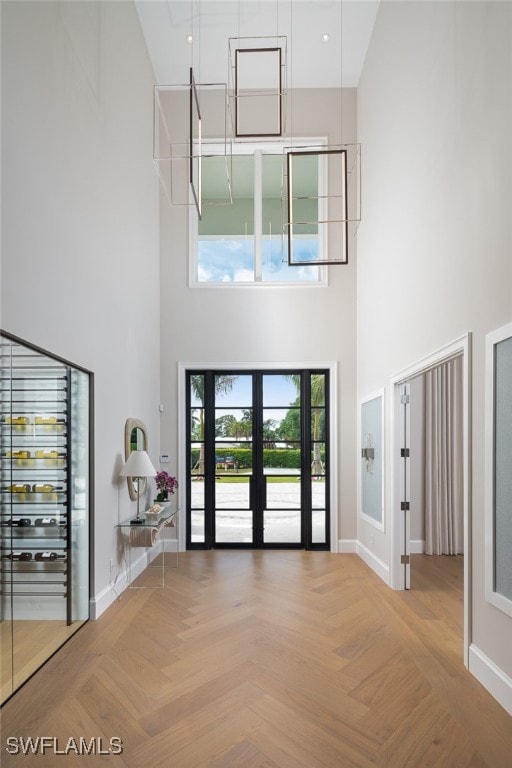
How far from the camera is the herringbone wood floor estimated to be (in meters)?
2.98

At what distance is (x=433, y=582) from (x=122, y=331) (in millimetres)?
4403

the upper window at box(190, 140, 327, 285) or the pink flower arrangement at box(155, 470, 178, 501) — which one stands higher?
the upper window at box(190, 140, 327, 285)

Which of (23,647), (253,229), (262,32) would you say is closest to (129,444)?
(23,647)

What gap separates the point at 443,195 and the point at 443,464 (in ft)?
13.9

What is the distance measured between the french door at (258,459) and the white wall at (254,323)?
0.27 metres

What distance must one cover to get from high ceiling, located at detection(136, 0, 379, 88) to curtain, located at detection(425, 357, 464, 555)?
4.51m

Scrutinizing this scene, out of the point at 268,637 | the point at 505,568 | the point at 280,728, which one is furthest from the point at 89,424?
the point at 505,568

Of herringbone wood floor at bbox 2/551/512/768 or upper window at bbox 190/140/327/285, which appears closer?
herringbone wood floor at bbox 2/551/512/768

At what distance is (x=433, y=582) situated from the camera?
6.30m

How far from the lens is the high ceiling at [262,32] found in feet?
23.4

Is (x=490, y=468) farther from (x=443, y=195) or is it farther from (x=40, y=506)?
(x=40, y=506)

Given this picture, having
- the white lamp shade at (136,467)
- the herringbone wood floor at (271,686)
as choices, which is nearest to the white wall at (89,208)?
the white lamp shade at (136,467)

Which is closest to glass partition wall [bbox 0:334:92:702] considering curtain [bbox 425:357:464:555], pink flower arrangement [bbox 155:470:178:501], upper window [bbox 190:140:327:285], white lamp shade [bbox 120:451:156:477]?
white lamp shade [bbox 120:451:156:477]

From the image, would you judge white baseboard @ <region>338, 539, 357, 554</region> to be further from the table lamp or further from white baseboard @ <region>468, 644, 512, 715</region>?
white baseboard @ <region>468, 644, 512, 715</region>
